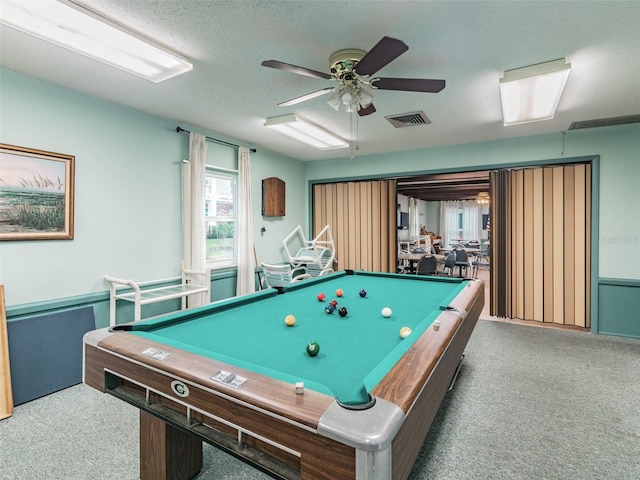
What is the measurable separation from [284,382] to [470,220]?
→ 42.4ft

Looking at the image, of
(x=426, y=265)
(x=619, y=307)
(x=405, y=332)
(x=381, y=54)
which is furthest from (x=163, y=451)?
(x=426, y=265)

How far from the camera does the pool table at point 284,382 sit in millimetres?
857

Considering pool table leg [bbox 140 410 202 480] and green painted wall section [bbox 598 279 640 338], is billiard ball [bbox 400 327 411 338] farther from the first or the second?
green painted wall section [bbox 598 279 640 338]

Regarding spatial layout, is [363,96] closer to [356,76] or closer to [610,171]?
[356,76]

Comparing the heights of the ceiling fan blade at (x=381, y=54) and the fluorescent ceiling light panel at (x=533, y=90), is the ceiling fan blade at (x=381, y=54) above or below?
below

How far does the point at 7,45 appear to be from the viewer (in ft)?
6.98

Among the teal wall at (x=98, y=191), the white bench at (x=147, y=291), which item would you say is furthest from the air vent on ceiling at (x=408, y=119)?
the white bench at (x=147, y=291)

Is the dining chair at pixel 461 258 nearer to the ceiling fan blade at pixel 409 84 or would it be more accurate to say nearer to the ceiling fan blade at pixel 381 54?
the ceiling fan blade at pixel 409 84

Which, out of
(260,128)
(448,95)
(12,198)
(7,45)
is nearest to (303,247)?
(260,128)

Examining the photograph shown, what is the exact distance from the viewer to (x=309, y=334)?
1.66 metres

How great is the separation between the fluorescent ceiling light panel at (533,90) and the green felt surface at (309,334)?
1724 millimetres

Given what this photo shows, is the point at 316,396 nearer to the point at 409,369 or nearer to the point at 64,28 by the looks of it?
the point at 409,369

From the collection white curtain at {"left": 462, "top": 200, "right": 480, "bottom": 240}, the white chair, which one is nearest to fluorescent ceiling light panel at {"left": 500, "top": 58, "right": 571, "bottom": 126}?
the white chair

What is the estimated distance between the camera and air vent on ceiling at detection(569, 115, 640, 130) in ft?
11.4
